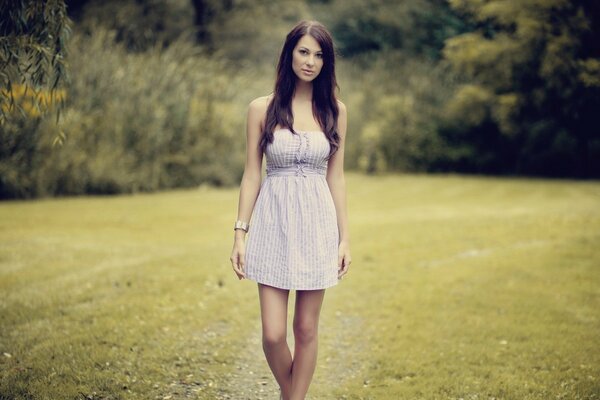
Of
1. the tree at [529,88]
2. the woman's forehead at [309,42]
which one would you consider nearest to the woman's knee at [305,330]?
the woman's forehead at [309,42]

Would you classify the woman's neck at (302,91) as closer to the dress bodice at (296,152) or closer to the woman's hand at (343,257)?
the dress bodice at (296,152)

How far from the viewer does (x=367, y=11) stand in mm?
29297

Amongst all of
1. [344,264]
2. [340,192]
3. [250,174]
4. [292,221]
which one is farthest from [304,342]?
[250,174]

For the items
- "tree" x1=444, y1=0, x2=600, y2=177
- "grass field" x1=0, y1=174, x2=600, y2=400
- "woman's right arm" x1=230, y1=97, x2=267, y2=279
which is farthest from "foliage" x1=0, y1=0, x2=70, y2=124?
"tree" x1=444, y1=0, x2=600, y2=177

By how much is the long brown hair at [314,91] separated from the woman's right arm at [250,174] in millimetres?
44

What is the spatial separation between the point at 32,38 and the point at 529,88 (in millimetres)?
16528

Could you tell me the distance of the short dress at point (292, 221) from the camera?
3.11 metres

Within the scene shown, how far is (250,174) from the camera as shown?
3.23 m

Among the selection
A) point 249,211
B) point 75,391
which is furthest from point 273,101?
point 75,391

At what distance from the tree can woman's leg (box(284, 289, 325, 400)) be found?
15.3 metres

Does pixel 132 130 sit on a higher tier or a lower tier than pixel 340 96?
lower

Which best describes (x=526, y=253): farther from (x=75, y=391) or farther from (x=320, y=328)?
(x=75, y=391)

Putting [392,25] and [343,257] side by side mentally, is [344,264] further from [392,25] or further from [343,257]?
[392,25]

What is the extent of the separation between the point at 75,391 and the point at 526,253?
6248 mm
